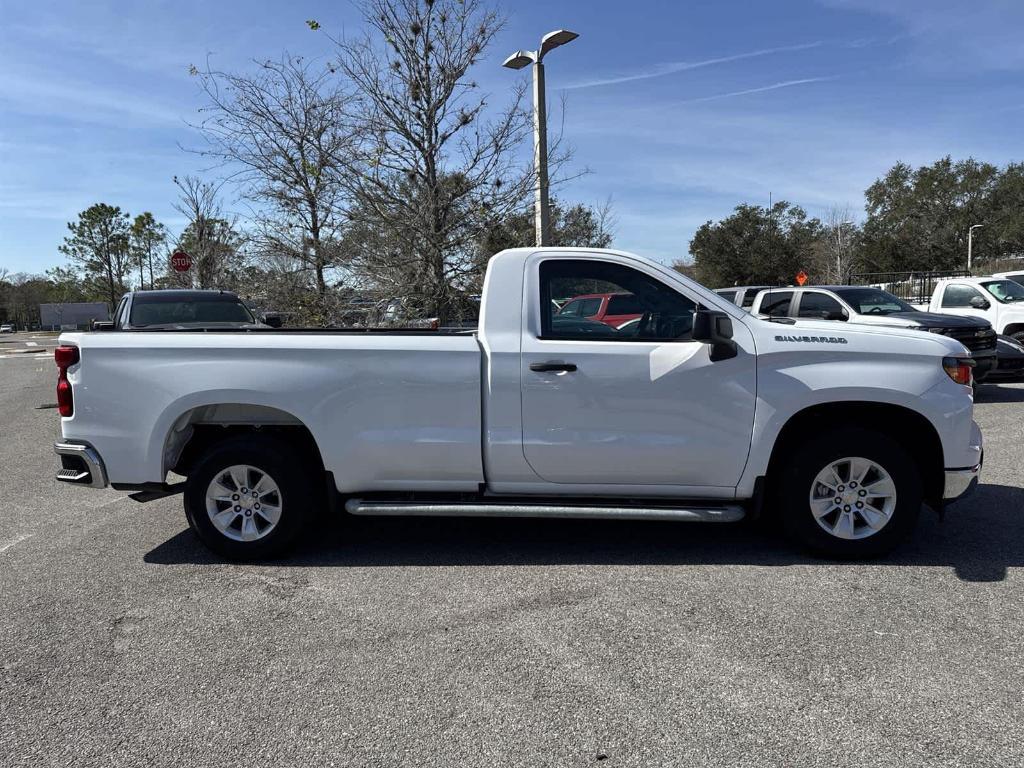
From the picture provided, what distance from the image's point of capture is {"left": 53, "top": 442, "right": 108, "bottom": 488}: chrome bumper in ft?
16.0

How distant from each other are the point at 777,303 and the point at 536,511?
9.15 m

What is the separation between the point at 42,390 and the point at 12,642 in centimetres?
1334

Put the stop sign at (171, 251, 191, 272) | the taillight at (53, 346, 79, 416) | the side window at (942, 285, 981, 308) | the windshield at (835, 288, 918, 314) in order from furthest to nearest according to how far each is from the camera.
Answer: the stop sign at (171, 251, 191, 272) < the side window at (942, 285, 981, 308) < the windshield at (835, 288, 918, 314) < the taillight at (53, 346, 79, 416)

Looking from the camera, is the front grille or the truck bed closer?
the truck bed

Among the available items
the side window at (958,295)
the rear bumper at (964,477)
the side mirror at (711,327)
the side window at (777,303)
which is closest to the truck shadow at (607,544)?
the rear bumper at (964,477)

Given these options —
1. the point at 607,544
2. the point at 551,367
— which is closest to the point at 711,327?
the point at 551,367

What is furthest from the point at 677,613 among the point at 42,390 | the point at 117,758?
the point at 42,390

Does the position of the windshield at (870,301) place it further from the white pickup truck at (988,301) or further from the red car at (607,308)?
the red car at (607,308)

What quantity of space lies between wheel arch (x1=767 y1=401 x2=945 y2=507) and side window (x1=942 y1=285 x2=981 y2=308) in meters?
10.7

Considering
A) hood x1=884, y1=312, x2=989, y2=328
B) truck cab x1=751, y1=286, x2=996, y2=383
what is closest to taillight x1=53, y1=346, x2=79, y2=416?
truck cab x1=751, y1=286, x2=996, y2=383

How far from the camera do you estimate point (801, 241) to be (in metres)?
56.2

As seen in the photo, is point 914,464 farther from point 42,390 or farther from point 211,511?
point 42,390

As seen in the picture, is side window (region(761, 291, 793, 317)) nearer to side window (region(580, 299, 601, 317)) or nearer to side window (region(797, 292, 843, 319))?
side window (region(797, 292, 843, 319))

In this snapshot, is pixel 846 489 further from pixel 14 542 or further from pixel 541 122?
pixel 541 122
